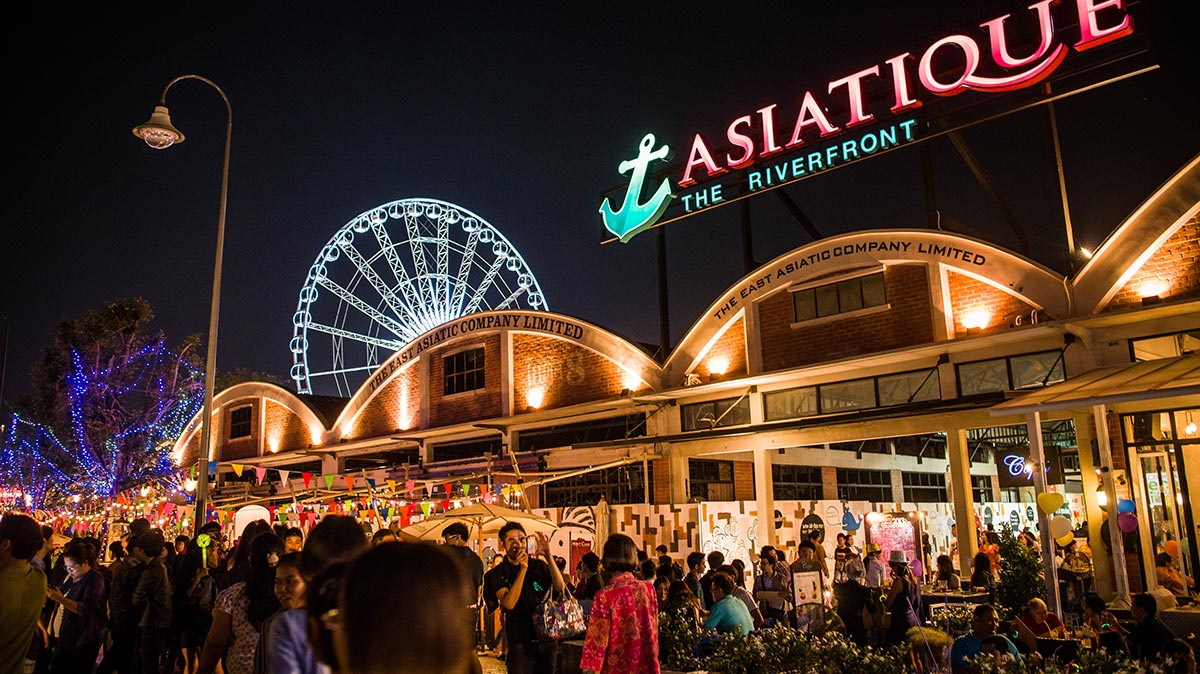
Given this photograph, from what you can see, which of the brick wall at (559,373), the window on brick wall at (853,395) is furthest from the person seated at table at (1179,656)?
the brick wall at (559,373)

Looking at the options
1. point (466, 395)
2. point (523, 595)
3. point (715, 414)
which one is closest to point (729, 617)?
point (523, 595)

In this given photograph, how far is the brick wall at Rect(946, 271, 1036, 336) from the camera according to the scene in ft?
47.9

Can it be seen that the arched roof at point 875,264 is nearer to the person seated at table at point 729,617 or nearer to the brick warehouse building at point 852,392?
the brick warehouse building at point 852,392

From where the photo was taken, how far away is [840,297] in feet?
54.9

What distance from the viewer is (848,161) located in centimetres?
1755

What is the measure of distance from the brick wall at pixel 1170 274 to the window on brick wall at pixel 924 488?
14.4 meters

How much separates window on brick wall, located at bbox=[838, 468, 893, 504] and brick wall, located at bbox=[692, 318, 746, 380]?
25.8ft

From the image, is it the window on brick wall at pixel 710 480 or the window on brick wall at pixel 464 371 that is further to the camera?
the window on brick wall at pixel 464 371

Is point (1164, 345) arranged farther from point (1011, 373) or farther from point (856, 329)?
point (856, 329)

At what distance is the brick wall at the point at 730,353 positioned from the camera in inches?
716

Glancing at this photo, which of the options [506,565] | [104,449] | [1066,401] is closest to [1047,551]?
[1066,401]

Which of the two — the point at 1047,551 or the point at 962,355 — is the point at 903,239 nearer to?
the point at 962,355

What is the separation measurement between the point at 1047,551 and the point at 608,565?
7636 millimetres

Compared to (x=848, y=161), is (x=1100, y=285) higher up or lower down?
lower down
